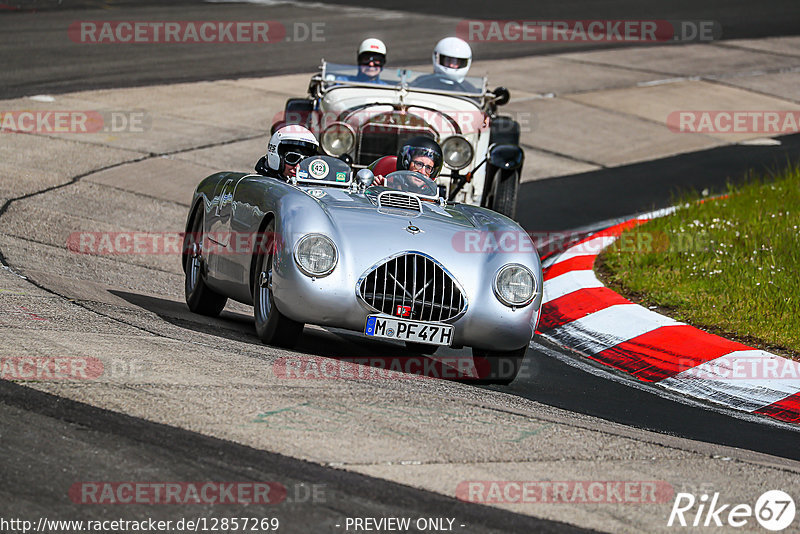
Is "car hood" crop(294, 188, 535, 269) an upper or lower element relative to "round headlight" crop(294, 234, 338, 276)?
upper

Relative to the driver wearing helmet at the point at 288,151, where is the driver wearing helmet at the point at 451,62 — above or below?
above

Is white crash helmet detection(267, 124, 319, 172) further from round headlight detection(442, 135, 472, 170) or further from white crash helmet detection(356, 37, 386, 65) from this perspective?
white crash helmet detection(356, 37, 386, 65)

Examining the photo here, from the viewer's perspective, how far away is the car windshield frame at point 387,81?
10.5m

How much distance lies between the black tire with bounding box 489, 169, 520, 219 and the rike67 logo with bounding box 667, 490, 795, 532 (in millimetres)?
5789

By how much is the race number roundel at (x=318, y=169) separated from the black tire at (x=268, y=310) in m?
0.82

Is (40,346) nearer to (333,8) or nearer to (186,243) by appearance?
(186,243)

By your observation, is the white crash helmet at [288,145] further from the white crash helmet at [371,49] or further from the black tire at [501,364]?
the white crash helmet at [371,49]

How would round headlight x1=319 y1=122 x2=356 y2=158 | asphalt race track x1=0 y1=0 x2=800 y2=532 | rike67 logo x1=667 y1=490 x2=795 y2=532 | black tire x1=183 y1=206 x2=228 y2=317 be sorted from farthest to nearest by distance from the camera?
1. round headlight x1=319 y1=122 x2=356 y2=158
2. black tire x1=183 y1=206 x2=228 y2=317
3. rike67 logo x1=667 y1=490 x2=795 y2=532
4. asphalt race track x1=0 y1=0 x2=800 y2=532

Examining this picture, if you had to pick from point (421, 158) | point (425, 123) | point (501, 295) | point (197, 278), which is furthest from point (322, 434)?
point (425, 123)

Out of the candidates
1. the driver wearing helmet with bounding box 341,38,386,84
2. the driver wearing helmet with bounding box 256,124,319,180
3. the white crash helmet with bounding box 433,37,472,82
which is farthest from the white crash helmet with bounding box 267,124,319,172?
the white crash helmet with bounding box 433,37,472,82

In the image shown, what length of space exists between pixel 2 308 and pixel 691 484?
11.3 ft

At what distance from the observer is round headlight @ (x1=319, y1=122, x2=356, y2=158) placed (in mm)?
9547

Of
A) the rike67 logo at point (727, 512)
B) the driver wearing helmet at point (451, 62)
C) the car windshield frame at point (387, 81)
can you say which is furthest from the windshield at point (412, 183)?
the driver wearing helmet at point (451, 62)

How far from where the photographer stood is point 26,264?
7.91 meters
